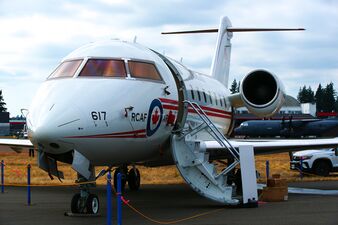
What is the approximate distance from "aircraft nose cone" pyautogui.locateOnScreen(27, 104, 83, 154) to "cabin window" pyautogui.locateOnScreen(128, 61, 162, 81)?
2.25 m

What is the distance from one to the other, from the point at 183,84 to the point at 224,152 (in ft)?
7.29

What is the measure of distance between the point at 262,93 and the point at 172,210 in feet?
22.0

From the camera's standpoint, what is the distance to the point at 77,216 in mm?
11508

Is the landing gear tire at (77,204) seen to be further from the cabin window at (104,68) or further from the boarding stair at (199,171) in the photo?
the boarding stair at (199,171)

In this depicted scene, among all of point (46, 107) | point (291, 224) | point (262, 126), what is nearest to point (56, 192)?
point (46, 107)

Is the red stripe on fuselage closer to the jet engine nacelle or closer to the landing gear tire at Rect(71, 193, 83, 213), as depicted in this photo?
the landing gear tire at Rect(71, 193, 83, 213)

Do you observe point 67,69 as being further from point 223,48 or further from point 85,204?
point 223,48

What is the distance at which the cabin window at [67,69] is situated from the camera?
11734mm

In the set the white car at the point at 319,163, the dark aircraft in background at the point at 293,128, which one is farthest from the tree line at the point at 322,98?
the white car at the point at 319,163

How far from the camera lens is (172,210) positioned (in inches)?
516

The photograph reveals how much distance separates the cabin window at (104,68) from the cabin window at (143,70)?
0.73ft

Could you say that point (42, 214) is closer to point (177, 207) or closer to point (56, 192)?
point (177, 207)

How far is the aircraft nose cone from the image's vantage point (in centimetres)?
991

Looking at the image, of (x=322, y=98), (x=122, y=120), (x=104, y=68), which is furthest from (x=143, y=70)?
(x=322, y=98)
